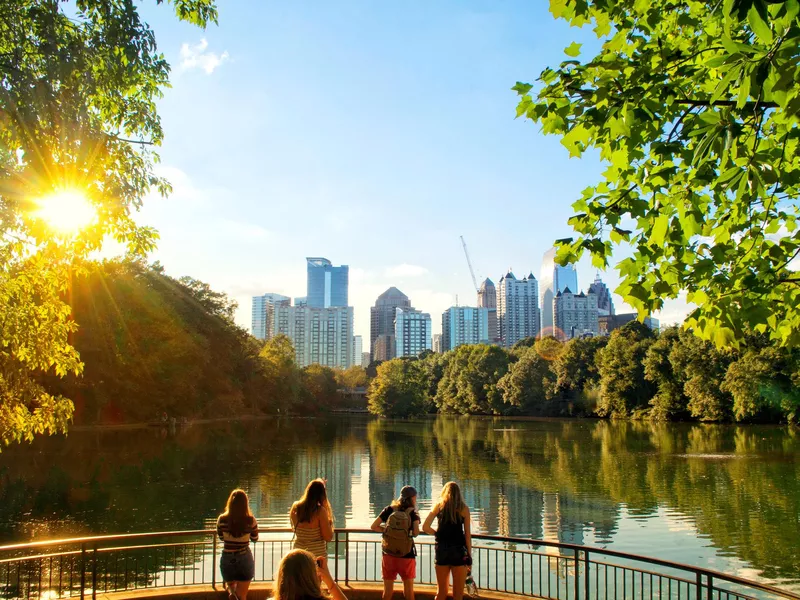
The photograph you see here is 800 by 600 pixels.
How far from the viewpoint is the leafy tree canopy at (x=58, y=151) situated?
672 cm

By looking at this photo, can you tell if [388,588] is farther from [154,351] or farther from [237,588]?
[154,351]

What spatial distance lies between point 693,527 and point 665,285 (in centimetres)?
1827

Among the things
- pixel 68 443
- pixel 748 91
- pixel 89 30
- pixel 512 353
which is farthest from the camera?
pixel 512 353

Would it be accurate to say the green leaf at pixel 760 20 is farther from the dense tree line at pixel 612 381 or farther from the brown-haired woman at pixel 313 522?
the dense tree line at pixel 612 381

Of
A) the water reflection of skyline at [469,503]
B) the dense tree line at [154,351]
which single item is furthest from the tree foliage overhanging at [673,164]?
the dense tree line at [154,351]

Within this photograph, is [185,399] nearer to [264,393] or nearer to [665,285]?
[264,393]

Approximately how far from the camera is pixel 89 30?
23.7ft

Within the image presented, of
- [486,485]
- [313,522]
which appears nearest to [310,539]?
[313,522]

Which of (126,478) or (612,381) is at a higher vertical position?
(612,381)

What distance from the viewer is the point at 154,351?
5706cm

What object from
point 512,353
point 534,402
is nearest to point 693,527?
point 534,402

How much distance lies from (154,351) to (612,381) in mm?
55097

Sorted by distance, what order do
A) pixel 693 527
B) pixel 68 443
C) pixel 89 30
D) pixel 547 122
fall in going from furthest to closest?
pixel 68 443
pixel 693 527
pixel 89 30
pixel 547 122

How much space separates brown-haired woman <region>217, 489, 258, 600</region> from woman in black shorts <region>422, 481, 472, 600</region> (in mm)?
2132
